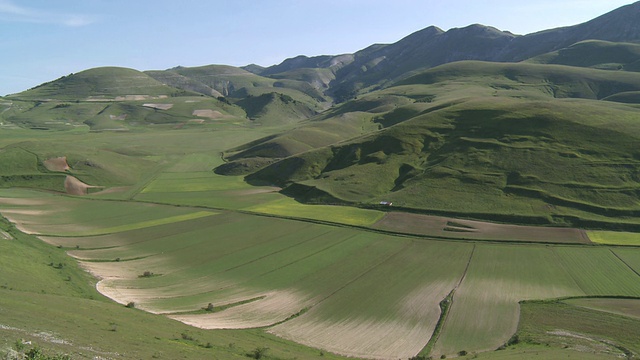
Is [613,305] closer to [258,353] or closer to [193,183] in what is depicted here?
[258,353]

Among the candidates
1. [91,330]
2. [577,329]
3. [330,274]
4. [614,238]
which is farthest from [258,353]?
[614,238]

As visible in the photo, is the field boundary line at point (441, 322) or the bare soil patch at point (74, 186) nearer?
the field boundary line at point (441, 322)

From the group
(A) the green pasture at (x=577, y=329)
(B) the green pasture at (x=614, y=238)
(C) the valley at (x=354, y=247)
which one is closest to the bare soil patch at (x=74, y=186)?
(C) the valley at (x=354, y=247)

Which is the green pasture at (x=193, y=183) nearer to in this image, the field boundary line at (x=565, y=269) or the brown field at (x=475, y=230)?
the brown field at (x=475, y=230)

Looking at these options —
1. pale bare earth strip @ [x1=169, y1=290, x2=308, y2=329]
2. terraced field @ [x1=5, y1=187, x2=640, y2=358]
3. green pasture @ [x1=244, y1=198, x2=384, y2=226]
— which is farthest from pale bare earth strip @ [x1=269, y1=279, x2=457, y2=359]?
green pasture @ [x1=244, y1=198, x2=384, y2=226]

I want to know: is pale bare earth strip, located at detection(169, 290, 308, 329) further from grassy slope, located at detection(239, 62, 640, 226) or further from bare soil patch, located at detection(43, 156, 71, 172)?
bare soil patch, located at detection(43, 156, 71, 172)
